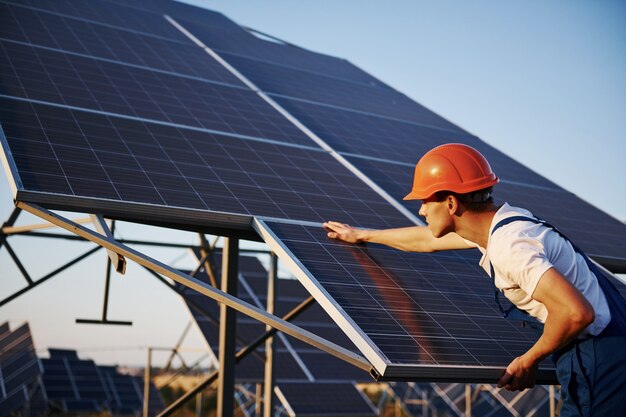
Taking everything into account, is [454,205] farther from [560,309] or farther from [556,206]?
[556,206]

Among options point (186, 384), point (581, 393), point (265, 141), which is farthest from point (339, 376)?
point (186, 384)

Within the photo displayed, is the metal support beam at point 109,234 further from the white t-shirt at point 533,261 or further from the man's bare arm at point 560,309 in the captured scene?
the man's bare arm at point 560,309

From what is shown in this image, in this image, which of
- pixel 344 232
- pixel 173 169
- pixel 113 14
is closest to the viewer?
pixel 344 232

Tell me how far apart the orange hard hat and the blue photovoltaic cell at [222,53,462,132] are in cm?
864

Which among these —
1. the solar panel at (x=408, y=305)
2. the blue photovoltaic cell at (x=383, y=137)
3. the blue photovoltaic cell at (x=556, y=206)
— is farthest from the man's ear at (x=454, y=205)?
the blue photovoltaic cell at (x=383, y=137)

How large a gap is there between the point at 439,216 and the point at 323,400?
18.4 m

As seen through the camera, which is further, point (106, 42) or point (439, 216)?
point (106, 42)

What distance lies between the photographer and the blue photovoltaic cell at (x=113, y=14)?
14969 millimetres

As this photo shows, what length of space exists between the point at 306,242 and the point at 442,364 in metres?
2.15

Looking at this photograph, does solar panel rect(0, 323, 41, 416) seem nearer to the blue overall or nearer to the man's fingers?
the man's fingers

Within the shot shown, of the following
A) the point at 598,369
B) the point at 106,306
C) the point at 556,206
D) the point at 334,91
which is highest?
the point at 598,369

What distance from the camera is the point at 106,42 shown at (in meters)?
13.3

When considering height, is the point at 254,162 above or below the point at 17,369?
above

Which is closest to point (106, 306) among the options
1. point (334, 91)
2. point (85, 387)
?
point (334, 91)
